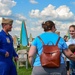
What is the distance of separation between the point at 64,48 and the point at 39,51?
0.38 metres

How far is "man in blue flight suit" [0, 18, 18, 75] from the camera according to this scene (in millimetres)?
6340

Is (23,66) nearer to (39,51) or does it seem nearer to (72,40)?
(72,40)

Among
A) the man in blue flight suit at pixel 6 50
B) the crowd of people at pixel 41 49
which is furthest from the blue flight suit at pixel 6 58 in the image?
the crowd of people at pixel 41 49

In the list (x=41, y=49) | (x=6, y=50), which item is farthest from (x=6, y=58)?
(x=41, y=49)

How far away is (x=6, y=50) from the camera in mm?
6348

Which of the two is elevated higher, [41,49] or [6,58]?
[41,49]

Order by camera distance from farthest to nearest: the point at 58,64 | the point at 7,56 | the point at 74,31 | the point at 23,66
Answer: the point at 23,66 → the point at 74,31 → the point at 7,56 → the point at 58,64

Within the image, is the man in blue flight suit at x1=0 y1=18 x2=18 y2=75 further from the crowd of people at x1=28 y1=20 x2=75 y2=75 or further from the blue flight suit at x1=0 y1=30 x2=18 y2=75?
the crowd of people at x1=28 y1=20 x2=75 y2=75

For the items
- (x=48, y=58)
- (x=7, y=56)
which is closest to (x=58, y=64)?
(x=48, y=58)

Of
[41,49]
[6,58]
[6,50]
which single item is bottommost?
[6,58]

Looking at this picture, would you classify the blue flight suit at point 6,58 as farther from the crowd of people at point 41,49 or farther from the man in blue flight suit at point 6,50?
the crowd of people at point 41,49

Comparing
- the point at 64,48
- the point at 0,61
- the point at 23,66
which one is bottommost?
the point at 23,66

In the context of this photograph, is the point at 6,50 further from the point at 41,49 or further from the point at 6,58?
the point at 41,49

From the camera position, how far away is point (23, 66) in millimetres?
14305
